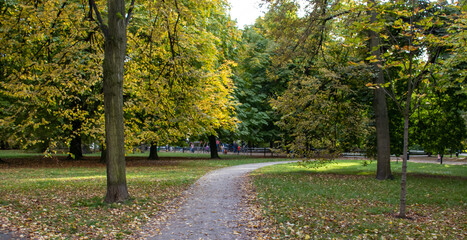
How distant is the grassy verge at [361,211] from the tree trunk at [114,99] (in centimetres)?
380

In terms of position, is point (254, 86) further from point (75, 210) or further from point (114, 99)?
point (75, 210)

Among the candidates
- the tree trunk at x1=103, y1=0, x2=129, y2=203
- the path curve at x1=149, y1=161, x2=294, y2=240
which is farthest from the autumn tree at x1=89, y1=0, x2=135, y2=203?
the path curve at x1=149, y1=161, x2=294, y2=240

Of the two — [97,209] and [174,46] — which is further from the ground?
[174,46]

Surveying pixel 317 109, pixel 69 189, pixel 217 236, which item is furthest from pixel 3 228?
pixel 317 109

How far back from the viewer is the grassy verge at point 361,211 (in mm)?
5883

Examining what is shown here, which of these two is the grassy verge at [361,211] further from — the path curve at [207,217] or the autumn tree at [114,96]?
the autumn tree at [114,96]

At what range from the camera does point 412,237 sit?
5602 mm

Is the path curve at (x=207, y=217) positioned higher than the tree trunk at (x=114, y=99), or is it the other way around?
the tree trunk at (x=114, y=99)

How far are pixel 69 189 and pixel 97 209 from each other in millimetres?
3314

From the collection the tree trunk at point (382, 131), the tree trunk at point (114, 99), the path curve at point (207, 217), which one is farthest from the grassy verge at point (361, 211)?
the tree trunk at point (114, 99)

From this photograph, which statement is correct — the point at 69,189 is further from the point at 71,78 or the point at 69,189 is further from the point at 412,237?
the point at 412,237

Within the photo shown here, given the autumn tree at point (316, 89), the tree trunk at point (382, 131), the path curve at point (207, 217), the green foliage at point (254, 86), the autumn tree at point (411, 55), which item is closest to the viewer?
the path curve at point (207, 217)

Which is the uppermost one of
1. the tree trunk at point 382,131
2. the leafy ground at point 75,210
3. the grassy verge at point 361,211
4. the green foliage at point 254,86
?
the green foliage at point 254,86

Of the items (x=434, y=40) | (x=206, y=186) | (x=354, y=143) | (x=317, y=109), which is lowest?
(x=206, y=186)
